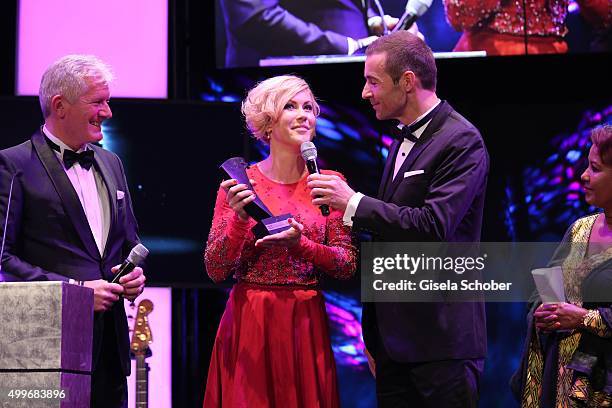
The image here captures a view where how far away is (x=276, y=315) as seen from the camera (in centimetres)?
358

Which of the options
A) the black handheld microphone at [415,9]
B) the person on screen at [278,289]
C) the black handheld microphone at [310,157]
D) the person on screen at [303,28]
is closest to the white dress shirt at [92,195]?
the person on screen at [278,289]

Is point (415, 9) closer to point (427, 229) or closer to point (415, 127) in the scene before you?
point (415, 127)

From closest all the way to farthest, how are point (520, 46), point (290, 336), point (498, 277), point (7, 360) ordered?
point (7, 360) < point (290, 336) < point (498, 277) < point (520, 46)

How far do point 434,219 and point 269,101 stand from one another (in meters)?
0.96

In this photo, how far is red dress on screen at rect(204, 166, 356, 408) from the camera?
3.53 m

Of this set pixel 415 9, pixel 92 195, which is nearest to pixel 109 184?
pixel 92 195

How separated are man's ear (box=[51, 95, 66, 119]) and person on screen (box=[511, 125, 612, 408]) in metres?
2.04

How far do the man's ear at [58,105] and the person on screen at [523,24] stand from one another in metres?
2.45

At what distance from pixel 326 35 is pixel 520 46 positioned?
3.57 ft

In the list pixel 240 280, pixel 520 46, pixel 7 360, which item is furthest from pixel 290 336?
pixel 520 46

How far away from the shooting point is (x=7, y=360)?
8.14ft

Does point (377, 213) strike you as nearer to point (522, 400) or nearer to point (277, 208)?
point (277, 208)

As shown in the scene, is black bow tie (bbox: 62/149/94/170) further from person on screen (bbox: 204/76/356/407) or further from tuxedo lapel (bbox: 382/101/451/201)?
tuxedo lapel (bbox: 382/101/451/201)

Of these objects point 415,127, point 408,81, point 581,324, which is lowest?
point 581,324
